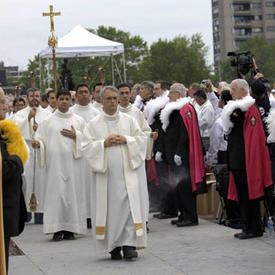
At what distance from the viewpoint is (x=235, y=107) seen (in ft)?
34.5

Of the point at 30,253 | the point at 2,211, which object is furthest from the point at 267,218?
the point at 2,211

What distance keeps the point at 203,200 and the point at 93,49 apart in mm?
16121

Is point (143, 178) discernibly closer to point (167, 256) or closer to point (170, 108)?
point (167, 256)

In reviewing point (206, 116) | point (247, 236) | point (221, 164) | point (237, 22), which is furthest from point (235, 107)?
point (237, 22)

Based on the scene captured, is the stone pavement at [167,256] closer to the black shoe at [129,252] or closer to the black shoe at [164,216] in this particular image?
the black shoe at [129,252]

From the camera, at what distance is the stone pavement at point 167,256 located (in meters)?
8.89

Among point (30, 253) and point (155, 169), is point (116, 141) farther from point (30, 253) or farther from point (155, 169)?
point (155, 169)

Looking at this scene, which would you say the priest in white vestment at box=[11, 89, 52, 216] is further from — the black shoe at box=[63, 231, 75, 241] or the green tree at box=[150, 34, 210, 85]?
the green tree at box=[150, 34, 210, 85]

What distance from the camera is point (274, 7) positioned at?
146 meters

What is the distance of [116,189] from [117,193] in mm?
50

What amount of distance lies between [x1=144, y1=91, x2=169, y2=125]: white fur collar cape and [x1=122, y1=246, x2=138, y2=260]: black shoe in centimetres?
415

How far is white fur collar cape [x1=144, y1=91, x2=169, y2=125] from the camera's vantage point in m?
13.3

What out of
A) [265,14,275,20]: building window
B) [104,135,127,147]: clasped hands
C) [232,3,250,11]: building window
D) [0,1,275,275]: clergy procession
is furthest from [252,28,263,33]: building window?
[104,135,127,147]: clasped hands

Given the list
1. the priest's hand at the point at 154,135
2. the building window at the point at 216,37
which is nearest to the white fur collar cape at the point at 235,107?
the priest's hand at the point at 154,135
